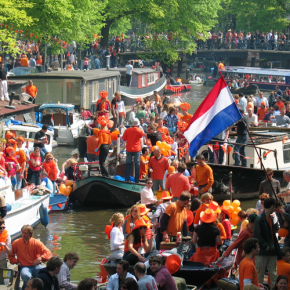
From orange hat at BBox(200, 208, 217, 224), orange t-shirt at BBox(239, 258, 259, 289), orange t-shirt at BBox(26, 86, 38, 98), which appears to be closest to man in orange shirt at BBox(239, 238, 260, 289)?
orange t-shirt at BBox(239, 258, 259, 289)

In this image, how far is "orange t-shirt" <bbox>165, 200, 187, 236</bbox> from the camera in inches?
449

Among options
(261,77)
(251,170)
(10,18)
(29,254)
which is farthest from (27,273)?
(261,77)

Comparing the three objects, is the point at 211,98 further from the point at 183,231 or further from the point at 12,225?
the point at 12,225

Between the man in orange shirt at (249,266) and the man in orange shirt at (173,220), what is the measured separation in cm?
256

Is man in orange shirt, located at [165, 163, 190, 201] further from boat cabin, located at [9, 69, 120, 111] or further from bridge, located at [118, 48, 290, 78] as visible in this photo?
bridge, located at [118, 48, 290, 78]

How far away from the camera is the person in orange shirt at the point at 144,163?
1761 centimetres

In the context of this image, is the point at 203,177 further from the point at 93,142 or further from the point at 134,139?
the point at 93,142

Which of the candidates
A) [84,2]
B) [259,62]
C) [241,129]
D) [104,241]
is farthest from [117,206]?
[259,62]

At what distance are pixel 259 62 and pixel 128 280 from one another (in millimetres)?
64384

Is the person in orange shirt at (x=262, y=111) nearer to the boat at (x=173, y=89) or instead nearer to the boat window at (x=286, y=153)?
the boat window at (x=286, y=153)

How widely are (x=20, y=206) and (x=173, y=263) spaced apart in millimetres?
5753

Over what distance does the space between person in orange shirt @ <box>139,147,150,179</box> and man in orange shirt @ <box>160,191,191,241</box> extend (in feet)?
20.1

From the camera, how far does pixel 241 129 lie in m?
18.4

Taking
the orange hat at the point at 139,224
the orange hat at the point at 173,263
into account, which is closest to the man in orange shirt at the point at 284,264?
the orange hat at the point at 173,263
